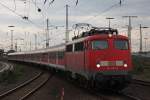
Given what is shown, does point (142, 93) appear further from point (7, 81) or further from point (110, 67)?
point (7, 81)

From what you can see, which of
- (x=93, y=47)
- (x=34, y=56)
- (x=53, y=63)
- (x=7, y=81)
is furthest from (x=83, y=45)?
(x=34, y=56)

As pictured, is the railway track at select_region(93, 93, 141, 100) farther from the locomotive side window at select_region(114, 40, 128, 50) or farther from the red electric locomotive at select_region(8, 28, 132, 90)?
the locomotive side window at select_region(114, 40, 128, 50)

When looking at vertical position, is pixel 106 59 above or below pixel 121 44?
below

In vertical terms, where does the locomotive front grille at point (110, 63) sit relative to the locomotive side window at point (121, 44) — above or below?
below

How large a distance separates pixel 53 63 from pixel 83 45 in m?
21.1

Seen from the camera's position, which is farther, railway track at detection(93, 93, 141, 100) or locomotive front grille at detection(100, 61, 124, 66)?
locomotive front grille at detection(100, 61, 124, 66)

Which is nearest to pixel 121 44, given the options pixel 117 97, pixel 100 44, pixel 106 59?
pixel 100 44

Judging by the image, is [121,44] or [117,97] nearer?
[117,97]

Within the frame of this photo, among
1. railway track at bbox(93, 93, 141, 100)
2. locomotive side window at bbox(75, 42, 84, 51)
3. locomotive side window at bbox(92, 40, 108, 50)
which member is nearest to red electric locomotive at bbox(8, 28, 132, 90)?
locomotive side window at bbox(92, 40, 108, 50)

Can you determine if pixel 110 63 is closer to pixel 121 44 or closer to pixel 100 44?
pixel 100 44

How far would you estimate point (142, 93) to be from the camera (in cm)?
2362

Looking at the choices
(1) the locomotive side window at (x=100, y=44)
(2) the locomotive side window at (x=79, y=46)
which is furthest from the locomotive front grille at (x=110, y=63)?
(2) the locomotive side window at (x=79, y=46)

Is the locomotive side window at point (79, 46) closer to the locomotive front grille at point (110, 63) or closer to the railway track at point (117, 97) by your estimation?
the locomotive front grille at point (110, 63)

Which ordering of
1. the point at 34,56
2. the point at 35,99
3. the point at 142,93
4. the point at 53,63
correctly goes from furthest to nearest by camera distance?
the point at 34,56 < the point at 53,63 < the point at 142,93 < the point at 35,99
